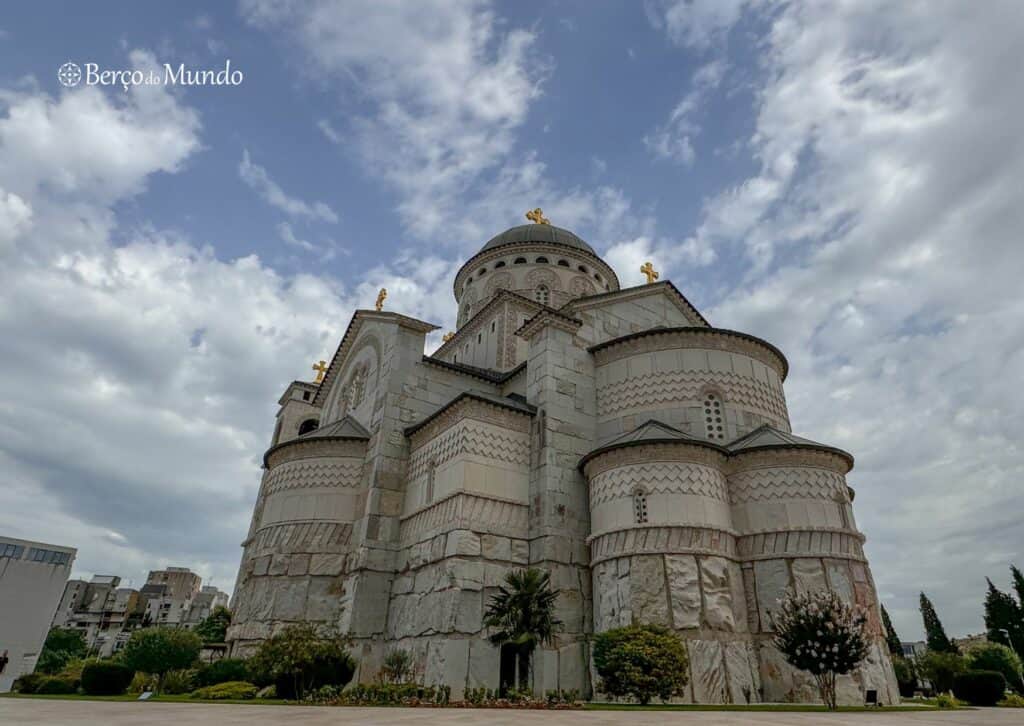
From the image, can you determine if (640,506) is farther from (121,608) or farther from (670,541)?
(121,608)

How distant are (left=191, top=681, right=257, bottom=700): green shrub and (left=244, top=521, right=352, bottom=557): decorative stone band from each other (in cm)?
564

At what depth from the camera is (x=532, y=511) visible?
19.9 metres

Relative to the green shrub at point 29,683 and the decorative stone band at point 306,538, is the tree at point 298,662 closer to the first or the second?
the decorative stone band at point 306,538

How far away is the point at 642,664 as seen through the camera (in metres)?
14.4

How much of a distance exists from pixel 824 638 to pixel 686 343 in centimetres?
1129

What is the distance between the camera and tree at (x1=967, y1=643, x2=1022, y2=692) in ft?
81.7

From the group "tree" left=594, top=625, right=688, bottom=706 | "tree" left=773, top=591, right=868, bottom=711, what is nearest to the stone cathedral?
"tree" left=594, top=625, right=688, bottom=706

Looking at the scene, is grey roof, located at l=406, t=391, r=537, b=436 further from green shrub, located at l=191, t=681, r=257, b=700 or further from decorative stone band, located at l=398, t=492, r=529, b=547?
green shrub, located at l=191, t=681, r=257, b=700

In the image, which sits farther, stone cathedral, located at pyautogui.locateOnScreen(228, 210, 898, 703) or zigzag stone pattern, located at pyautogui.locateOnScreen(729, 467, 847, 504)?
zigzag stone pattern, located at pyautogui.locateOnScreen(729, 467, 847, 504)

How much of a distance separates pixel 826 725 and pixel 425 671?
11882 mm

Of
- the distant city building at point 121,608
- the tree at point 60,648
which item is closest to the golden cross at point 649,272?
the tree at point 60,648

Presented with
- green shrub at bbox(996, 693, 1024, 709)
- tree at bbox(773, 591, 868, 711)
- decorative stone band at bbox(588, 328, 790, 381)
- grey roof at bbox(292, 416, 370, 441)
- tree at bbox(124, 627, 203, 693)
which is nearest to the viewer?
tree at bbox(773, 591, 868, 711)

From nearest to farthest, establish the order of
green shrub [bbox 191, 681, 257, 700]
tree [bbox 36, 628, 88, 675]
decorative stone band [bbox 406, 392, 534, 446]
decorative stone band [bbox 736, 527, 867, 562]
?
green shrub [bbox 191, 681, 257, 700]
decorative stone band [bbox 736, 527, 867, 562]
decorative stone band [bbox 406, 392, 534, 446]
tree [bbox 36, 628, 88, 675]

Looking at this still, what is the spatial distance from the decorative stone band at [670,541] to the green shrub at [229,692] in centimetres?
1041
